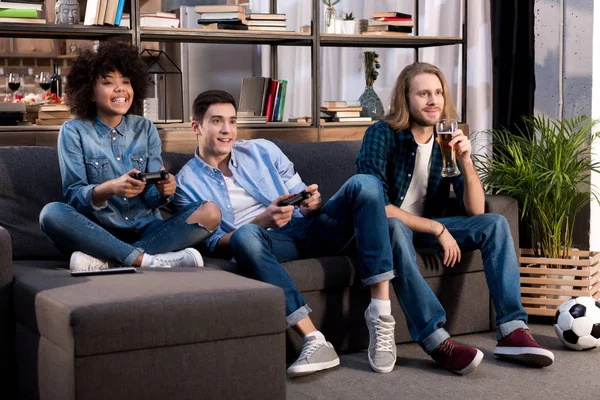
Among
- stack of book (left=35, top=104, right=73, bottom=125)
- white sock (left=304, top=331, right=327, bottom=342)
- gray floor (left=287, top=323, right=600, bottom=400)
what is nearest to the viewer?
gray floor (left=287, top=323, right=600, bottom=400)

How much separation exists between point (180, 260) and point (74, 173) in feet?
1.62

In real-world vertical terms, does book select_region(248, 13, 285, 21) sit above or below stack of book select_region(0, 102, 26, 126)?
above

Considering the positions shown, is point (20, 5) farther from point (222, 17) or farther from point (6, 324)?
point (6, 324)

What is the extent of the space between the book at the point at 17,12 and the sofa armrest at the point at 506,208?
2.07m

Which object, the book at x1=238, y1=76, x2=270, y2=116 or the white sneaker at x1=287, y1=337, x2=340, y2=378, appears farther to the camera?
the book at x1=238, y1=76, x2=270, y2=116

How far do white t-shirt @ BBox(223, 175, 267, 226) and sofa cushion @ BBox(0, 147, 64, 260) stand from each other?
0.63 meters

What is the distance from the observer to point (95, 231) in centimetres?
282

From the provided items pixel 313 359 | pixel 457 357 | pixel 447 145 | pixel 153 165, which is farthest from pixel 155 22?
pixel 457 357

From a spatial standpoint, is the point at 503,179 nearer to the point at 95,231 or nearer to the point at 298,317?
the point at 298,317

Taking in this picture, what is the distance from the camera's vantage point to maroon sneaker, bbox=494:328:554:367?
2910mm

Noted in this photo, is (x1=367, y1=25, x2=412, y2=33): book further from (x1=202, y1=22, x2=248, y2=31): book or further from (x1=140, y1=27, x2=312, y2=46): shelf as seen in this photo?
(x1=202, y1=22, x2=248, y2=31): book

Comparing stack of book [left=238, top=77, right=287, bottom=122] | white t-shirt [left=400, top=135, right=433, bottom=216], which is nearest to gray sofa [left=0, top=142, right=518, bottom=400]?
white t-shirt [left=400, top=135, right=433, bottom=216]

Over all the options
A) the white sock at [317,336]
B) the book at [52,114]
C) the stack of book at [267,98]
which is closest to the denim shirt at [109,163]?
the book at [52,114]

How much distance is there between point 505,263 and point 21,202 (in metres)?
1.78
